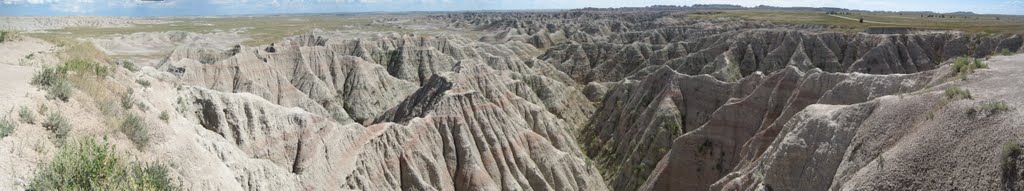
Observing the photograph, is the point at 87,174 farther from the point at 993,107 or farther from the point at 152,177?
the point at 993,107

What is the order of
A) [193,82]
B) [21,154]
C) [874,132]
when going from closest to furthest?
[21,154]
[874,132]
[193,82]

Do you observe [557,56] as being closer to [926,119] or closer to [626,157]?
[626,157]

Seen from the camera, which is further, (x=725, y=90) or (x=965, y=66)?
(x=725, y=90)

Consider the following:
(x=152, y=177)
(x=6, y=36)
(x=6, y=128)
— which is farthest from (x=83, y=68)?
(x=152, y=177)

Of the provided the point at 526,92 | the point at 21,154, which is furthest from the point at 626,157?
the point at 21,154

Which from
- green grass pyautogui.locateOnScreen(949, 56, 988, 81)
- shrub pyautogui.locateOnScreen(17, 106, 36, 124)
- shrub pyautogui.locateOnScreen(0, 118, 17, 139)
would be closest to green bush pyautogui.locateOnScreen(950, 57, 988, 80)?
green grass pyautogui.locateOnScreen(949, 56, 988, 81)

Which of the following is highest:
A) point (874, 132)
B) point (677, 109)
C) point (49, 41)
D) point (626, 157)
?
point (49, 41)

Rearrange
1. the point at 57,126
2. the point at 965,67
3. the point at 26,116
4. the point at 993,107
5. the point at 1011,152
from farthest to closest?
the point at 965,67 → the point at 993,107 → the point at 1011,152 → the point at 57,126 → the point at 26,116
